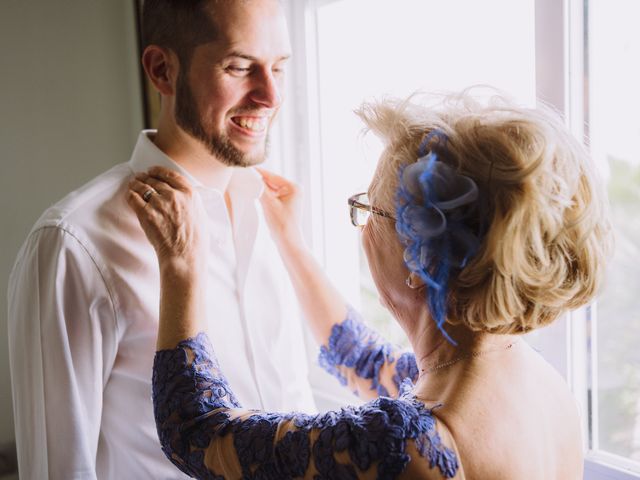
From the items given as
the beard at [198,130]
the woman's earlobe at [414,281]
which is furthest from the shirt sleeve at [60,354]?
the woman's earlobe at [414,281]

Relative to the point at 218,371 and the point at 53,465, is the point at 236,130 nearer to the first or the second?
the point at 218,371

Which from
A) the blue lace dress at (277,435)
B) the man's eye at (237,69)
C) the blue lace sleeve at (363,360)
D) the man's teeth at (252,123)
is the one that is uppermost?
the man's eye at (237,69)

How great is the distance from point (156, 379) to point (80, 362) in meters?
0.19

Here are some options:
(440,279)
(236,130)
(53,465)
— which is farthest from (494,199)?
(53,465)

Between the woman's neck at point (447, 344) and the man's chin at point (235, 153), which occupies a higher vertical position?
the man's chin at point (235, 153)

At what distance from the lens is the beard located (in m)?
1.26

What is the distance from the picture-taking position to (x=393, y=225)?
95cm

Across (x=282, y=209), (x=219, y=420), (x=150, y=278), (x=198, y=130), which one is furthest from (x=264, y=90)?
(x=219, y=420)

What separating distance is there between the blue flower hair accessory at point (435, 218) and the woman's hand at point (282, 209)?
63 centimetres

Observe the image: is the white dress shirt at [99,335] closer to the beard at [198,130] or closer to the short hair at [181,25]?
the beard at [198,130]

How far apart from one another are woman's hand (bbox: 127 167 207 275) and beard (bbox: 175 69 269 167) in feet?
0.57

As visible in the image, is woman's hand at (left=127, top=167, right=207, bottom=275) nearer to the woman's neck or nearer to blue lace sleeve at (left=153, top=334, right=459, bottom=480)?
blue lace sleeve at (left=153, top=334, right=459, bottom=480)

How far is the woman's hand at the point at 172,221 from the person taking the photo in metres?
1.05

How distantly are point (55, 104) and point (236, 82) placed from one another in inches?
35.7
